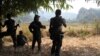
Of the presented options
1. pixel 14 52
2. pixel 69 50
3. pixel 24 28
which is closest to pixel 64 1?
pixel 69 50

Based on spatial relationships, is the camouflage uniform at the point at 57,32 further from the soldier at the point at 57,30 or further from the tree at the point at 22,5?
the tree at the point at 22,5

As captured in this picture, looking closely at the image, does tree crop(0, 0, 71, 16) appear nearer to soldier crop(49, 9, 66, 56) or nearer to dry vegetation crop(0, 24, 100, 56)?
dry vegetation crop(0, 24, 100, 56)

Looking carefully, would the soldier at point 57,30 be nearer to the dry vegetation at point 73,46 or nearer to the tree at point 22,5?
the dry vegetation at point 73,46

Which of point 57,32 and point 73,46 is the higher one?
point 57,32

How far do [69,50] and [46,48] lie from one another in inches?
49.2

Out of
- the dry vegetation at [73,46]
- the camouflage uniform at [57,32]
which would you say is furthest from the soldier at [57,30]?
the dry vegetation at [73,46]

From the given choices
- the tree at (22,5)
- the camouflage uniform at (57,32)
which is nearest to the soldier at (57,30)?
the camouflage uniform at (57,32)

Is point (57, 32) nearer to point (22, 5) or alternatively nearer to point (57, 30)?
point (57, 30)

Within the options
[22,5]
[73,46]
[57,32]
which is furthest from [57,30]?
[73,46]

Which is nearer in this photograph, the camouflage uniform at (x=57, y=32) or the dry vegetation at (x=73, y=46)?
the camouflage uniform at (x=57, y=32)

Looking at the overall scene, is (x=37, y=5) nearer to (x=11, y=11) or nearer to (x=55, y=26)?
(x=11, y=11)

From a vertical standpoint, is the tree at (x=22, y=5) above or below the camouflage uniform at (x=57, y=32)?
above

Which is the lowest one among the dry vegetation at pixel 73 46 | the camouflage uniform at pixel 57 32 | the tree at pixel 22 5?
the dry vegetation at pixel 73 46

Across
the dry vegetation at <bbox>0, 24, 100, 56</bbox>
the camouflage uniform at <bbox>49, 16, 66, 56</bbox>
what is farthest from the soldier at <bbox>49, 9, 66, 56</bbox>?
the dry vegetation at <bbox>0, 24, 100, 56</bbox>
